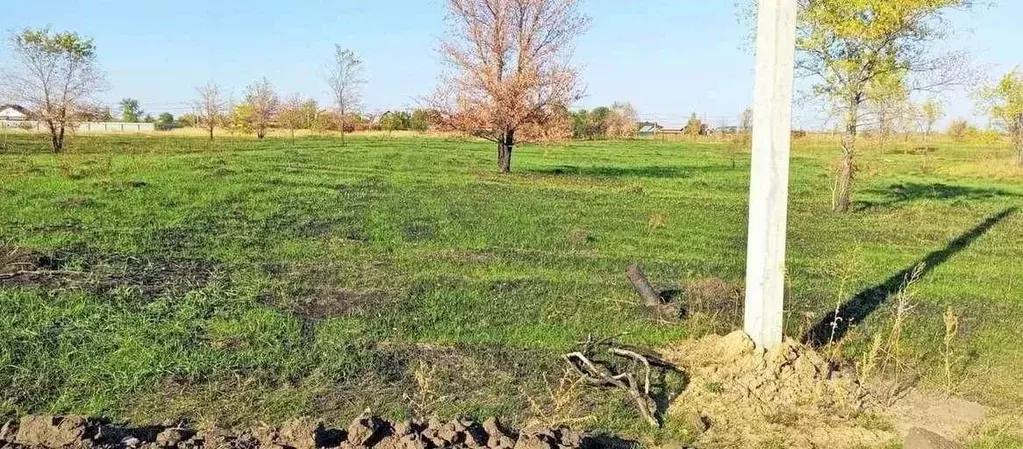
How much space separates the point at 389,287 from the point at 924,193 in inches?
716

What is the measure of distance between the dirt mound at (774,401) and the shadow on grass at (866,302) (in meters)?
0.54

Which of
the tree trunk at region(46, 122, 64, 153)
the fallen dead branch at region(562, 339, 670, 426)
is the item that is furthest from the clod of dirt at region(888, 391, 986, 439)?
the tree trunk at region(46, 122, 64, 153)

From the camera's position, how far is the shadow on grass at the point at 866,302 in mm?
6273

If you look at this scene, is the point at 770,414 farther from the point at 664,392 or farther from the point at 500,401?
the point at 500,401

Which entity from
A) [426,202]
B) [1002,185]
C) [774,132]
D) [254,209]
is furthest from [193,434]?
[1002,185]

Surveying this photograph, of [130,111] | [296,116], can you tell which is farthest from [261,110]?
[130,111]

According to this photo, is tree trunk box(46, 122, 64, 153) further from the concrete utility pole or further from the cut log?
the concrete utility pole

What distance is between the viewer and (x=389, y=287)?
7.30m

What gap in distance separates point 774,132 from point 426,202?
9992mm

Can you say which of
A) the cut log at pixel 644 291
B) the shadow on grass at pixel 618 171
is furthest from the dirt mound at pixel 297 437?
the shadow on grass at pixel 618 171

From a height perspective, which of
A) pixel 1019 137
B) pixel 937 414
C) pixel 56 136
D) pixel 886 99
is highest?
pixel 886 99

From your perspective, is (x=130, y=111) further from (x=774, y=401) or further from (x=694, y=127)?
(x=774, y=401)

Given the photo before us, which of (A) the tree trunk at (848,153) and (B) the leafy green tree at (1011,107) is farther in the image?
(B) the leafy green tree at (1011,107)

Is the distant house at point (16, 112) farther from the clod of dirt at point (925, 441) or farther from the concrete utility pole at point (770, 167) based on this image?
the clod of dirt at point (925, 441)
